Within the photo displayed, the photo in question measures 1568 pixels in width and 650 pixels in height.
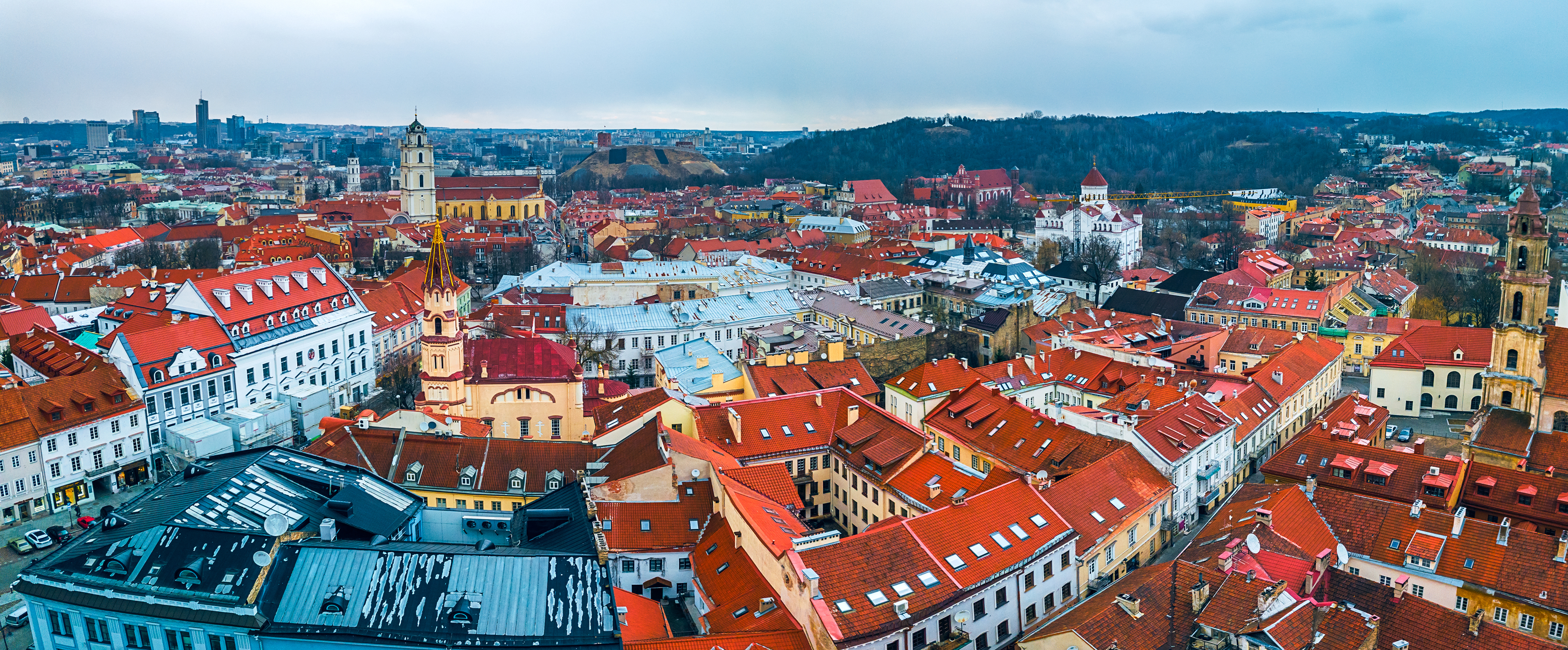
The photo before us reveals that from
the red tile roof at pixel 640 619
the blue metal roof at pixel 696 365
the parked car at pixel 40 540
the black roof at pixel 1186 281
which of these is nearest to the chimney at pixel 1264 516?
the red tile roof at pixel 640 619

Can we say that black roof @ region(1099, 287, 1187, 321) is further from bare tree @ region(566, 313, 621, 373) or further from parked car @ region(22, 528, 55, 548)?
parked car @ region(22, 528, 55, 548)

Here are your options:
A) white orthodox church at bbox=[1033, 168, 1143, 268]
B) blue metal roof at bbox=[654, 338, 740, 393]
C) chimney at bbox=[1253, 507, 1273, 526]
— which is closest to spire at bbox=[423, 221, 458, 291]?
blue metal roof at bbox=[654, 338, 740, 393]

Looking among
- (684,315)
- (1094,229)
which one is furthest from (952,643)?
(1094,229)

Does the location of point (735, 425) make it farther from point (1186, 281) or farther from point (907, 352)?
point (1186, 281)

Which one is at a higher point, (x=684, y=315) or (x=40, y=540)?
(x=684, y=315)

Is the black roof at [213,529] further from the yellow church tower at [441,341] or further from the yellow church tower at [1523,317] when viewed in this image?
the yellow church tower at [1523,317]

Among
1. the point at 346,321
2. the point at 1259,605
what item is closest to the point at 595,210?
the point at 346,321
